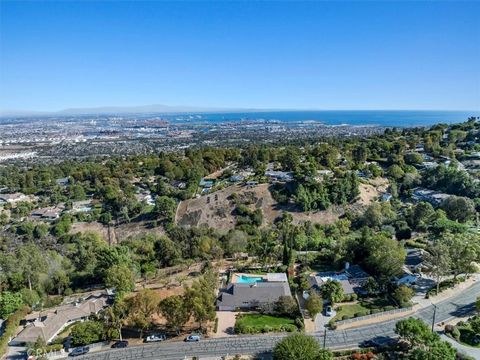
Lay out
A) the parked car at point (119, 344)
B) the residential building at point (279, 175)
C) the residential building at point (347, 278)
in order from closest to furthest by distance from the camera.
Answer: the parked car at point (119, 344) < the residential building at point (347, 278) < the residential building at point (279, 175)

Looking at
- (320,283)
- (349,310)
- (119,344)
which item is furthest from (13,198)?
(349,310)

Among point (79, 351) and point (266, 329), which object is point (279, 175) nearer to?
point (266, 329)

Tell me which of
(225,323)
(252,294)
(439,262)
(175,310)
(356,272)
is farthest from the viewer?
(356,272)

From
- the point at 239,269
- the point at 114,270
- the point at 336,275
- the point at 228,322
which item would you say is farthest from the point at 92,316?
the point at 336,275

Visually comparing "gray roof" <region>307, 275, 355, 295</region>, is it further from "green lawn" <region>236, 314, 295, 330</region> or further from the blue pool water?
"green lawn" <region>236, 314, 295, 330</region>

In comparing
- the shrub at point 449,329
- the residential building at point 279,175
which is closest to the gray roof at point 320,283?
the shrub at point 449,329

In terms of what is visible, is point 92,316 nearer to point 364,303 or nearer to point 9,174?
point 364,303

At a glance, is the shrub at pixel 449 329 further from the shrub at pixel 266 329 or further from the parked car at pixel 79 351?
the parked car at pixel 79 351
